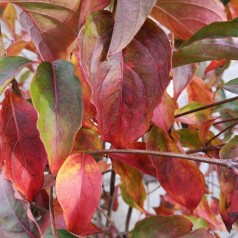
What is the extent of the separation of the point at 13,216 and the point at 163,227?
162mm

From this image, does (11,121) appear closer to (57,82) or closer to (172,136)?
(57,82)

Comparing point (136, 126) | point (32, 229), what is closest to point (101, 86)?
point (136, 126)

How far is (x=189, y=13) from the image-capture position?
1.31ft

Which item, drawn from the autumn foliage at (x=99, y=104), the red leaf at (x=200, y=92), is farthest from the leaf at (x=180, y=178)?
the red leaf at (x=200, y=92)

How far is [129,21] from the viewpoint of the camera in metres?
0.28

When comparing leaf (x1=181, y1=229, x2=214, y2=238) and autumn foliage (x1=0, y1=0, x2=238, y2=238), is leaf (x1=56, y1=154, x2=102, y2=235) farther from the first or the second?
leaf (x1=181, y1=229, x2=214, y2=238)

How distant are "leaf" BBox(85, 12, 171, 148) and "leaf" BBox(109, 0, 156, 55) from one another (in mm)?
55

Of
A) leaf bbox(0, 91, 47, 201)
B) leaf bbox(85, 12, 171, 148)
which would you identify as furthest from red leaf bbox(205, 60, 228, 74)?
leaf bbox(0, 91, 47, 201)

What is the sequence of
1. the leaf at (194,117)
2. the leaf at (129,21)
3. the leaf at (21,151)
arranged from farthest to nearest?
the leaf at (194,117)
the leaf at (21,151)
the leaf at (129,21)

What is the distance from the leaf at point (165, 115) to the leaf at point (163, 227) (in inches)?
4.0

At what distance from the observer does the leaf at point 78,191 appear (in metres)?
0.36

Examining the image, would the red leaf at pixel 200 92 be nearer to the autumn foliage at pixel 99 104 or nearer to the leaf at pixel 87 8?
the autumn foliage at pixel 99 104

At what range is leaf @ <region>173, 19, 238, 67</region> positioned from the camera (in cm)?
35

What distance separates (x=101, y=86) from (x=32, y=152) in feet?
0.37
